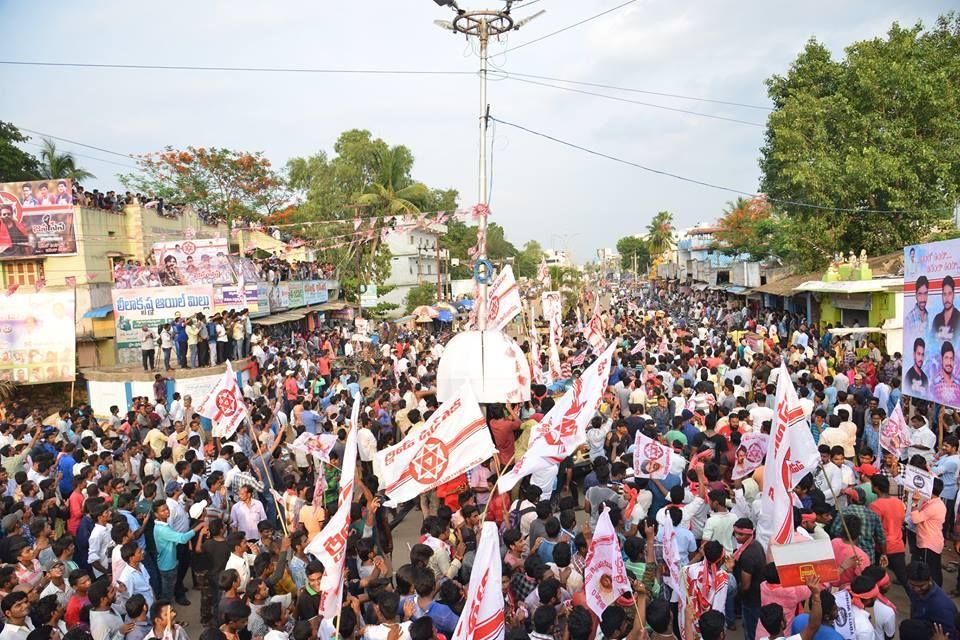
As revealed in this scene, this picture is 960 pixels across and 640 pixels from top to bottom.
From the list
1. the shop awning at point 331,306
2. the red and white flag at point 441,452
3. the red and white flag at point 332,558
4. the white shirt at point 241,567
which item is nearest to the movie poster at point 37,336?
the shop awning at point 331,306

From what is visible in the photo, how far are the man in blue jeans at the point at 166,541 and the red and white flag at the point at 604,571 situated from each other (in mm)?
4253

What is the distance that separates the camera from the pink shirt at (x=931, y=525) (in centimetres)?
674

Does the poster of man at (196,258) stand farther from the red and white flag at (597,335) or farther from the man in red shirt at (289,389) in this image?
the red and white flag at (597,335)

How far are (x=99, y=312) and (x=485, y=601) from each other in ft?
71.2

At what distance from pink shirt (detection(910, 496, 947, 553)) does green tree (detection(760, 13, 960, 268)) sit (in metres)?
17.5

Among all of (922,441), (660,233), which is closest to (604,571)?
(922,441)

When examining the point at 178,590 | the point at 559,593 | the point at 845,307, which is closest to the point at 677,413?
the point at 559,593

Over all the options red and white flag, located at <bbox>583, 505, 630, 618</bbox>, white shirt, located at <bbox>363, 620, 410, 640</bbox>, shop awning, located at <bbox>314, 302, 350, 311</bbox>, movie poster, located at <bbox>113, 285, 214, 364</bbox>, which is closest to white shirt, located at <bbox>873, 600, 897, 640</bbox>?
red and white flag, located at <bbox>583, 505, 630, 618</bbox>

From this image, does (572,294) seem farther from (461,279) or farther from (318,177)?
(461,279)

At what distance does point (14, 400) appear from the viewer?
20.2m

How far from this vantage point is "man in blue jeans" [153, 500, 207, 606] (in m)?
7.36

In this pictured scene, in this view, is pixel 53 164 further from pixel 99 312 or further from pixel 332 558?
pixel 332 558

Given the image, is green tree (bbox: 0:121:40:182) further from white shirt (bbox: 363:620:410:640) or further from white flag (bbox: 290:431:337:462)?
white shirt (bbox: 363:620:410:640)

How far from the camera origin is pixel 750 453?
27.3 ft
